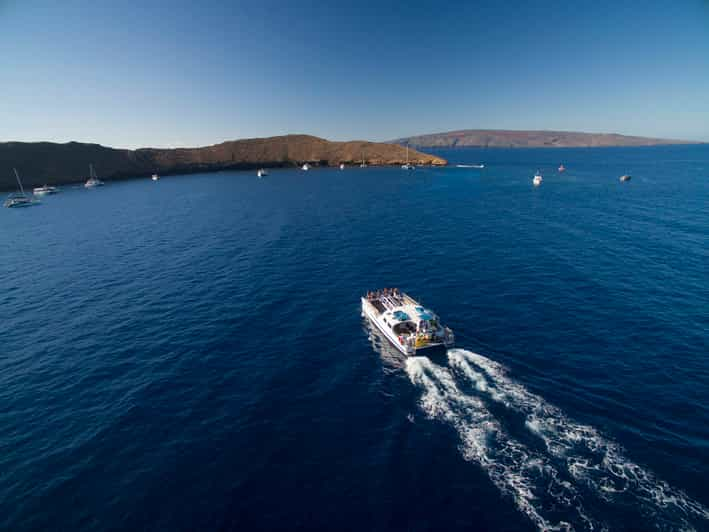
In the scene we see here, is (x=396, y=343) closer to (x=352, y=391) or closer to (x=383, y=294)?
(x=352, y=391)

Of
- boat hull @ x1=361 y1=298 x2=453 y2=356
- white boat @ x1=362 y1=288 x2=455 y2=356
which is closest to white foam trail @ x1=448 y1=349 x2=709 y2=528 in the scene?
boat hull @ x1=361 y1=298 x2=453 y2=356

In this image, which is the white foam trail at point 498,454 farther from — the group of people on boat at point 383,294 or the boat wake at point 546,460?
the group of people on boat at point 383,294

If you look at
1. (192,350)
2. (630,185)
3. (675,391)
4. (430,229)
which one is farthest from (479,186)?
(192,350)

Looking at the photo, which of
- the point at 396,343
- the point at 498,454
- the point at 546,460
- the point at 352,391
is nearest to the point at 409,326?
the point at 396,343

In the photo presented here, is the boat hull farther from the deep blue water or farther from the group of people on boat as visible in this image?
the group of people on boat

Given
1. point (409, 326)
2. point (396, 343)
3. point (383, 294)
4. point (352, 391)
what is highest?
point (383, 294)

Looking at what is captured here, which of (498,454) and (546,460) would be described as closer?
(546,460)
